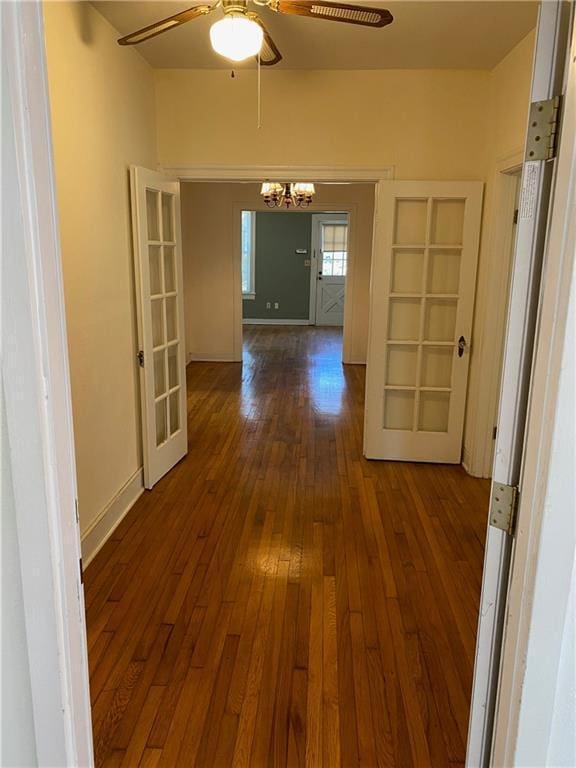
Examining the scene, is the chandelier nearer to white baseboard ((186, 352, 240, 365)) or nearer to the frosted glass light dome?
white baseboard ((186, 352, 240, 365))

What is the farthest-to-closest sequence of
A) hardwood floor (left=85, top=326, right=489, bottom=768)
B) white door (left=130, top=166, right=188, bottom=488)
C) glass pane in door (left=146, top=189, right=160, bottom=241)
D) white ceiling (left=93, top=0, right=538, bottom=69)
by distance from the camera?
1. glass pane in door (left=146, top=189, right=160, bottom=241)
2. white door (left=130, top=166, right=188, bottom=488)
3. white ceiling (left=93, top=0, right=538, bottom=69)
4. hardwood floor (left=85, top=326, right=489, bottom=768)

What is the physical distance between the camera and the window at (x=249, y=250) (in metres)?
11.1

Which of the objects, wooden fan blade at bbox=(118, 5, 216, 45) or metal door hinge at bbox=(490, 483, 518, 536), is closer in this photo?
metal door hinge at bbox=(490, 483, 518, 536)

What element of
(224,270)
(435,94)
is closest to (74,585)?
(435,94)

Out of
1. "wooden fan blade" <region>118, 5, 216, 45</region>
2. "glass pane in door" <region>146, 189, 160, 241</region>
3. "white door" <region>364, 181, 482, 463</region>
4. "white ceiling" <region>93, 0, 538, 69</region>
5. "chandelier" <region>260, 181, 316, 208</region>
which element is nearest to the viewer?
"wooden fan blade" <region>118, 5, 216, 45</region>

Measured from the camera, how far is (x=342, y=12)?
2.02m

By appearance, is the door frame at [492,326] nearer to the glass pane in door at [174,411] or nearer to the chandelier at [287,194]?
the glass pane in door at [174,411]

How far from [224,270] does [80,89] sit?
4.85m

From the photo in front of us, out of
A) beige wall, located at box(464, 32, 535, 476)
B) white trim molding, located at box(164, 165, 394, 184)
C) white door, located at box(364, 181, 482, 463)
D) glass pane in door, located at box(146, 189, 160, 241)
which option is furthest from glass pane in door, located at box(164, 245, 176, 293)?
beige wall, located at box(464, 32, 535, 476)

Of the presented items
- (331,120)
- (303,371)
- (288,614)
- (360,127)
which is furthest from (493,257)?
(303,371)

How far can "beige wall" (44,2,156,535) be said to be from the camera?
2416 mm

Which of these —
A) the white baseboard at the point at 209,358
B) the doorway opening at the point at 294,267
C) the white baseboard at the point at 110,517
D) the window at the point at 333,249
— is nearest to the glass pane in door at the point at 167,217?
the white baseboard at the point at 110,517

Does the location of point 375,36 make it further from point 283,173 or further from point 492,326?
point 492,326

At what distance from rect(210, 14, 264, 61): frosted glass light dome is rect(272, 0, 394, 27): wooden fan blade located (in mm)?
174
